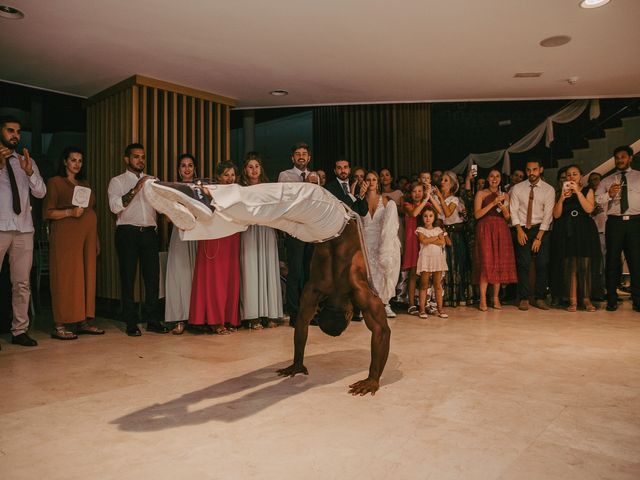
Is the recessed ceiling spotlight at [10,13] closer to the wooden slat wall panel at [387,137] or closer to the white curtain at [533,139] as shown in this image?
the wooden slat wall panel at [387,137]

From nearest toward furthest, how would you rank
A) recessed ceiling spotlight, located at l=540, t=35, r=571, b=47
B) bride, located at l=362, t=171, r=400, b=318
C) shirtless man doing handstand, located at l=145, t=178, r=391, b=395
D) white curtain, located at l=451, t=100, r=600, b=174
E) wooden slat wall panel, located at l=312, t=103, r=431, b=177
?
shirtless man doing handstand, located at l=145, t=178, r=391, b=395
recessed ceiling spotlight, located at l=540, t=35, r=571, b=47
bride, located at l=362, t=171, r=400, b=318
white curtain, located at l=451, t=100, r=600, b=174
wooden slat wall panel, located at l=312, t=103, r=431, b=177

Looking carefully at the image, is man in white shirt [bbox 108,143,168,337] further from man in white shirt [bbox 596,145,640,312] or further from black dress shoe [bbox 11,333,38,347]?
man in white shirt [bbox 596,145,640,312]

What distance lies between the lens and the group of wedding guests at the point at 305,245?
433 cm

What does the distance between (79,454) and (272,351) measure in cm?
192

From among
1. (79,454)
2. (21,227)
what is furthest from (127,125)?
(79,454)

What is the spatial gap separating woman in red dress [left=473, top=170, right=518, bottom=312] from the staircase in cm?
333

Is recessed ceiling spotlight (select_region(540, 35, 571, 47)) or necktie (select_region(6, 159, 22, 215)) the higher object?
recessed ceiling spotlight (select_region(540, 35, 571, 47))

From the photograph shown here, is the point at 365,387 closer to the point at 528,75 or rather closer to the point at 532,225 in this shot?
the point at 532,225

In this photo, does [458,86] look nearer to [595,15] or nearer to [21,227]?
[595,15]

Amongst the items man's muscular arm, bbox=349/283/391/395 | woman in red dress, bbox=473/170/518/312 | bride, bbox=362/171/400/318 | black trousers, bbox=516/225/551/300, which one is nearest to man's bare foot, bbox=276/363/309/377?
man's muscular arm, bbox=349/283/391/395

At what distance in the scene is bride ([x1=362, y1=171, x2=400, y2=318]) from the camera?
5105mm

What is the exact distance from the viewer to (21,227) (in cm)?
404

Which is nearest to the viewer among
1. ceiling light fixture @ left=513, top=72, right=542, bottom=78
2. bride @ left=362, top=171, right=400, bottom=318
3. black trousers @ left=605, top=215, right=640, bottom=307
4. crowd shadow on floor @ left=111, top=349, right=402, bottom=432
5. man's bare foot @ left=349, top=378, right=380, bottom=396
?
crowd shadow on floor @ left=111, top=349, right=402, bottom=432

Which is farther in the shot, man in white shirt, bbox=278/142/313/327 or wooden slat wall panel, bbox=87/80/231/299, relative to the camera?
wooden slat wall panel, bbox=87/80/231/299
